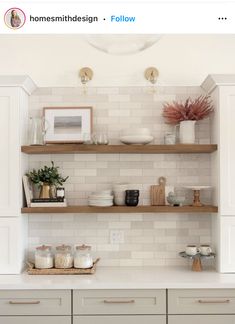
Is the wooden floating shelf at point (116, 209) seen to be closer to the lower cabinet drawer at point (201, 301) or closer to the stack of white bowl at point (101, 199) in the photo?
the stack of white bowl at point (101, 199)

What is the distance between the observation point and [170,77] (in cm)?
381

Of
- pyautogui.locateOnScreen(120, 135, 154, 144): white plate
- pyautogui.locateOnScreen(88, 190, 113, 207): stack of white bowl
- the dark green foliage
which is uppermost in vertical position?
pyautogui.locateOnScreen(120, 135, 154, 144): white plate

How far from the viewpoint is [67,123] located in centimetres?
372

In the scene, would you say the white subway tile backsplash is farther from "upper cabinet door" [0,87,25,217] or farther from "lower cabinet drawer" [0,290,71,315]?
"lower cabinet drawer" [0,290,71,315]

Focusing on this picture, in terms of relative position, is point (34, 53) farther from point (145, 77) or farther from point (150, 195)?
point (150, 195)

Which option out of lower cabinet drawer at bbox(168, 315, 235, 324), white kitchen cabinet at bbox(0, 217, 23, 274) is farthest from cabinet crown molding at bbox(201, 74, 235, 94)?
white kitchen cabinet at bbox(0, 217, 23, 274)

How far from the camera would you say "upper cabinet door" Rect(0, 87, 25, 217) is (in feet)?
11.3

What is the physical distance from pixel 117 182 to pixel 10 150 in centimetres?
89
